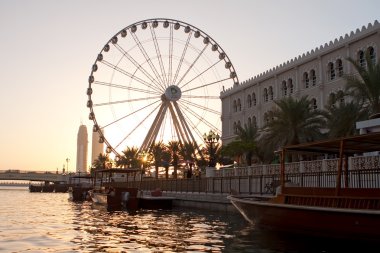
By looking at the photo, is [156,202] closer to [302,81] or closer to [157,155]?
[302,81]

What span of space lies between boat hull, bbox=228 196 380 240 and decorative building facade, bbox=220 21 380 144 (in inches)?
733

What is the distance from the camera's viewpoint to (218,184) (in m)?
35.4

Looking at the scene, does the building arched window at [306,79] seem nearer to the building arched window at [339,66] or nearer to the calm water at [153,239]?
the building arched window at [339,66]

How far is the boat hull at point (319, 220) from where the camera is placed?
14.5 metres

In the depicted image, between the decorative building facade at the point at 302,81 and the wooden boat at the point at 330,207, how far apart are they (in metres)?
18.1

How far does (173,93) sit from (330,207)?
3724cm

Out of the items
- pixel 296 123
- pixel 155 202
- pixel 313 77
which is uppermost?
pixel 313 77

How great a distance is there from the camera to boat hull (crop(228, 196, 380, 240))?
1455cm

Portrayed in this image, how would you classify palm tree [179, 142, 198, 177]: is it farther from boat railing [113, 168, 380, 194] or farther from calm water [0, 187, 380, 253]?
calm water [0, 187, 380, 253]

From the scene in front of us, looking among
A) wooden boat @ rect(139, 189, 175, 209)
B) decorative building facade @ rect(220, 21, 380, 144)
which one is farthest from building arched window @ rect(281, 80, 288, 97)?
wooden boat @ rect(139, 189, 175, 209)

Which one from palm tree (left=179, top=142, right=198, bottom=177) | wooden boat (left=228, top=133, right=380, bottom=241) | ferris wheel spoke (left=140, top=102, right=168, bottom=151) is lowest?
wooden boat (left=228, top=133, right=380, bottom=241)

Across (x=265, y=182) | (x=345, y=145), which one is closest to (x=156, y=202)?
(x=265, y=182)

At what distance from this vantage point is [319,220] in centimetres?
1611

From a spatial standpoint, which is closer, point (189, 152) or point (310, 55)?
point (310, 55)
